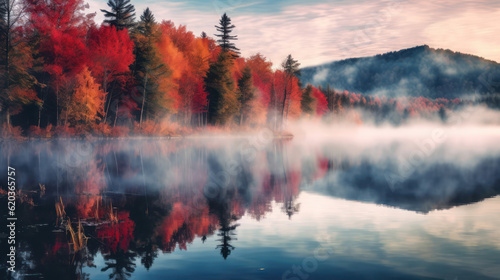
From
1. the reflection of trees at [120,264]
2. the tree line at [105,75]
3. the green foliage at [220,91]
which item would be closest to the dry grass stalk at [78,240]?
the reflection of trees at [120,264]

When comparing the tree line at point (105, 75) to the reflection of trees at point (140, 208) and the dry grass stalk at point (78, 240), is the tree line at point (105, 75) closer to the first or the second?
the reflection of trees at point (140, 208)

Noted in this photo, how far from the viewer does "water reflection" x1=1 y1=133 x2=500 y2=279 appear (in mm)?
9383

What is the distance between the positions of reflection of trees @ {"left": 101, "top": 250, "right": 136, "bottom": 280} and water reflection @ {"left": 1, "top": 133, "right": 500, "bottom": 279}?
0.02 m

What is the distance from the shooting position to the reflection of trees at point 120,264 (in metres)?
8.69

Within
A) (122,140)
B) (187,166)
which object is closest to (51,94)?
(122,140)

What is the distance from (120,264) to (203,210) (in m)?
5.84

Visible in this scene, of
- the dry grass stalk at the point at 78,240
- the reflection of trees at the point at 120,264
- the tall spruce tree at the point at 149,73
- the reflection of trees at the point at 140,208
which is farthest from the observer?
the tall spruce tree at the point at 149,73

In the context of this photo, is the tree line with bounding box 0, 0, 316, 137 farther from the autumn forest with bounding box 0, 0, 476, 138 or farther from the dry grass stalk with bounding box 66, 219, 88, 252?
the dry grass stalk with bounding box 66, 219, 88, 252

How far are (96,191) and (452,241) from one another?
44.6 ft

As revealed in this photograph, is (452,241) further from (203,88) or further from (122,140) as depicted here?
(203,88)

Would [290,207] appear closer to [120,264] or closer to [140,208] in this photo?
[140,208]

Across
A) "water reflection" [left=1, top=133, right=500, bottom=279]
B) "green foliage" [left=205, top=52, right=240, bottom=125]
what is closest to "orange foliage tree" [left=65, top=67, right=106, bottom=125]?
"water reflection" [left=1, top=133, right=500, bottom=279]

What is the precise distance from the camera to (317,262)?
9523 mm

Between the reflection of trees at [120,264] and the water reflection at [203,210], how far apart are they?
0.9 inches
